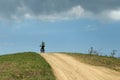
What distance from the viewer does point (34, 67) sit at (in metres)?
33.0

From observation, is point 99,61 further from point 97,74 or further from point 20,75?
point 20,75

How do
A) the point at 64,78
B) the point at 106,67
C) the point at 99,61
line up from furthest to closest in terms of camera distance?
the point at 99,61 → the point at 106,67 → the point at 64,78

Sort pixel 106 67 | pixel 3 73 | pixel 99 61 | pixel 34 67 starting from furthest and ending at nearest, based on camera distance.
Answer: pixel 99 61 < pixel 106 67 < pixel 34 67 < pixel 3 73

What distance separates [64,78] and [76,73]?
257 cm

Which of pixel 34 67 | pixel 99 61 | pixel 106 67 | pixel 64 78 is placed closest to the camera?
pixel 64 78

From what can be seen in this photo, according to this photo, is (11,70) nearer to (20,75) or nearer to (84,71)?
(20,75)

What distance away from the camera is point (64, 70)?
31688mm

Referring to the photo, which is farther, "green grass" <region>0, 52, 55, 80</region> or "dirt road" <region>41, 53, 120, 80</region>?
"dirt road" <region>41, 53, 120, 80</region>

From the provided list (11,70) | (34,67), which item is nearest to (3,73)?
(11,70)

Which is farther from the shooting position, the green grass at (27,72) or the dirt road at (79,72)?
the dirt road at (79,72)

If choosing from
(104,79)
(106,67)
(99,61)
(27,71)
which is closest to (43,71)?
(27,71)

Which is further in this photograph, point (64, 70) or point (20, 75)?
point (64, 70)

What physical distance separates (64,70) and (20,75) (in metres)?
4.22

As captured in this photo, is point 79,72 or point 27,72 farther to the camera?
point 79,72
